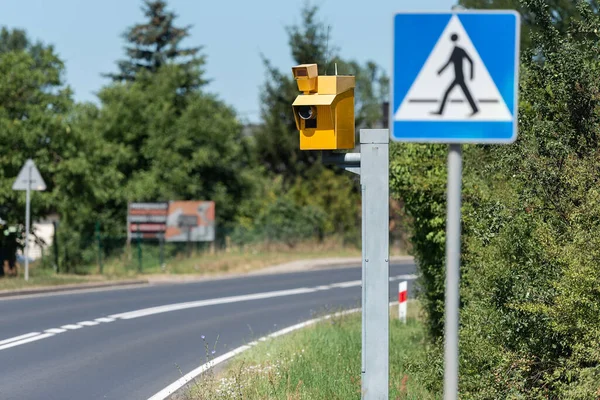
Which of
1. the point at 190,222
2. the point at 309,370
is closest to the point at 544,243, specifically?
the point at 309,370

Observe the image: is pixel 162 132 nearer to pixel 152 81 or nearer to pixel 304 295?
pixel 152 81

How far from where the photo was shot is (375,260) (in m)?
7.16

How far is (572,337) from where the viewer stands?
754 centimetres

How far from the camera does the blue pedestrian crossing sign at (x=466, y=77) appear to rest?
4535mm

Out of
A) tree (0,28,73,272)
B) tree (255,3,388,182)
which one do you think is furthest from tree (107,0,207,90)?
tree (0,28,73,272)

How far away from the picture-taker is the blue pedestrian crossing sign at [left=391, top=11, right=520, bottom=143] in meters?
4.54

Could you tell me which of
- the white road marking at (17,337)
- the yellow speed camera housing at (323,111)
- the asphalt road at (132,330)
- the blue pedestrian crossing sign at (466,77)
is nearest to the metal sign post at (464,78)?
the blue pedestrian crossing sign at (466,77)

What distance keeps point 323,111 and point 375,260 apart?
1.12 meters

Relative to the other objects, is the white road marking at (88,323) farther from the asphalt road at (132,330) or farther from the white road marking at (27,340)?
the white road marking at (27,340)

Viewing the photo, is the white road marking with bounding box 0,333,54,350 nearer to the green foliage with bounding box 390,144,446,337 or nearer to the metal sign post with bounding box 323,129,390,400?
the green foliage with bounding box 390,144,446,337

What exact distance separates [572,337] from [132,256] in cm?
2854

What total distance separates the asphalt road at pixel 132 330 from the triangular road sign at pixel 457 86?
6.82 metres

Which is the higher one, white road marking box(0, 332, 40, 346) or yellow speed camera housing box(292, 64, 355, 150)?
yellow speed camera housing box(292, 64, 355, 150)

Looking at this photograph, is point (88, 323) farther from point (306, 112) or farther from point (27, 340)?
point (306, 112)
